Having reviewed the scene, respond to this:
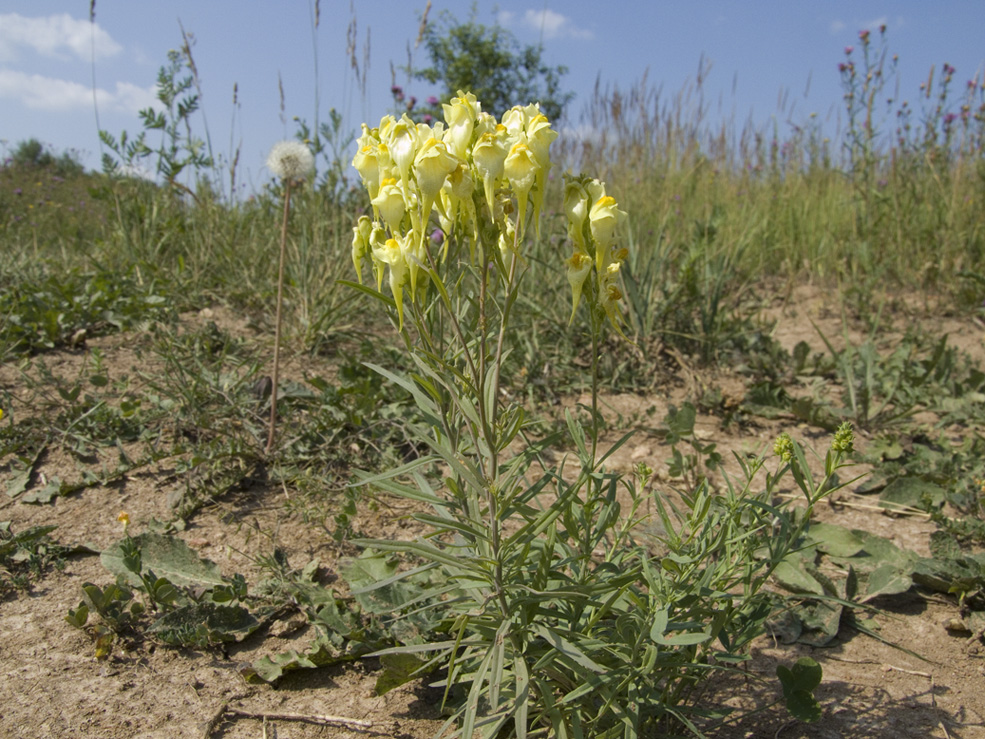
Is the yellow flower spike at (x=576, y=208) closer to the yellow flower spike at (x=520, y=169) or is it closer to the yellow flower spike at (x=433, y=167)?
the yellow flower spike at (x=520, y=169)

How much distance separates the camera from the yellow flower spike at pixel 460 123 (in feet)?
3.27

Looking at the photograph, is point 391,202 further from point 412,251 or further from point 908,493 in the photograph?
point 908,493

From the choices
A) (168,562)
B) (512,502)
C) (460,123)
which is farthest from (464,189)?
(168,562)

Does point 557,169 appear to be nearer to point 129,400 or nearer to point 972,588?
point 129,400

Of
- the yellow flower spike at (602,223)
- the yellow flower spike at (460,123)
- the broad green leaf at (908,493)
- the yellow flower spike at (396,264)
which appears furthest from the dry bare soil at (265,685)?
the yellow flower spike at (460,123)

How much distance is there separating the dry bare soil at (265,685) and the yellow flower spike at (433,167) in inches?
41.7

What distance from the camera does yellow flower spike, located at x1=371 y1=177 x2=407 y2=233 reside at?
1.01 m

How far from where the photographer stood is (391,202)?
1012mm

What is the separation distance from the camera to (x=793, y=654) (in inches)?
63.5

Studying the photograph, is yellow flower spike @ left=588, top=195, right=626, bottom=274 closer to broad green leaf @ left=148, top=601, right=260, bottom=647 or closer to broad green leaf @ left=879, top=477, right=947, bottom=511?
broad green leaf @ left=148, top=601, right=260, bottom=647

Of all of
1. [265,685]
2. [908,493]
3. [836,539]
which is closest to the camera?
[265,685]

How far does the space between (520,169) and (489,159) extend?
5 centimetres

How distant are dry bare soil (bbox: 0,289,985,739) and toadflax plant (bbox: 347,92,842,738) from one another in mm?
165

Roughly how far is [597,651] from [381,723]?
494 millimetres
